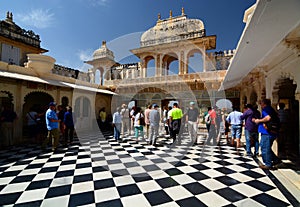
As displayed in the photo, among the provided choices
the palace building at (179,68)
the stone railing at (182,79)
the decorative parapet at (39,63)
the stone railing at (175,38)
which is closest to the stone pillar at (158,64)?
the palace building at (179,68)

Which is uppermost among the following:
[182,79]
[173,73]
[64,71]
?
[64,71]

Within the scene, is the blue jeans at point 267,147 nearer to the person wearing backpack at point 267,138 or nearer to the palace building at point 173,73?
the person wearing backpack at point 267,138

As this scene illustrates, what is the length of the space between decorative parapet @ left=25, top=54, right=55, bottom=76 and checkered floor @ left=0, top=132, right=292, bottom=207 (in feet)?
14.2

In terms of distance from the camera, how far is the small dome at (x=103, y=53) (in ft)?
49.3

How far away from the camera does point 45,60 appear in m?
7.49

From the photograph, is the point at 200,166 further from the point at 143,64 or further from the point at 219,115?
the point at 143,64

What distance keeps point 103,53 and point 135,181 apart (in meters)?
14.2

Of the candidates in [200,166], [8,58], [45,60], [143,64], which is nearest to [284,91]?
[200,166]

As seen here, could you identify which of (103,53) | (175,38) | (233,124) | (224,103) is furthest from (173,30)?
(233,124)

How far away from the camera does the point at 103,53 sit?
593 inches

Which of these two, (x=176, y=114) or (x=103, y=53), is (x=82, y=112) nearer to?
(x=176, y=114)

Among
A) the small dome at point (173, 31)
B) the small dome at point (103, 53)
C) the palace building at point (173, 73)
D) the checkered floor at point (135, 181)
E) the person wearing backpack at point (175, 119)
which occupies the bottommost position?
the checkered floor at point (135, 181)

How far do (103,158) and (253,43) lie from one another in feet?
14.9

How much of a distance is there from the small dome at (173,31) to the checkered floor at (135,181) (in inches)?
394
